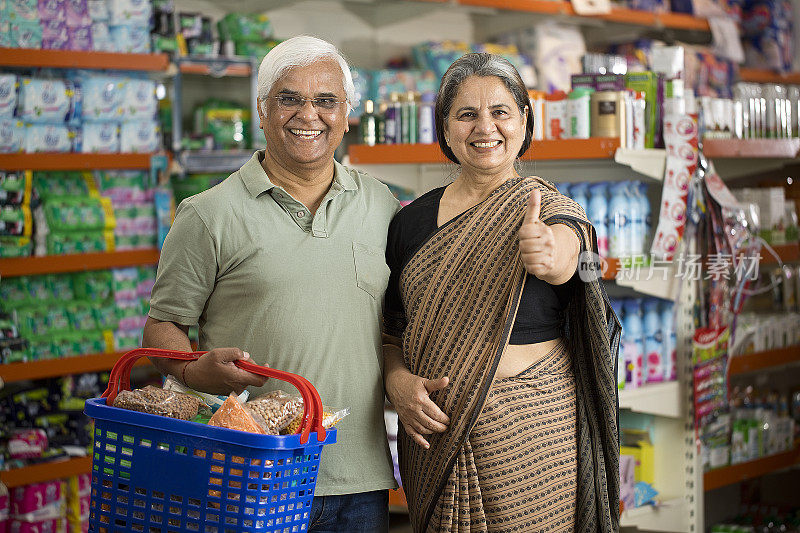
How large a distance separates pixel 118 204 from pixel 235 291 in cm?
250

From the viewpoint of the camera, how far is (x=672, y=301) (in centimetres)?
359

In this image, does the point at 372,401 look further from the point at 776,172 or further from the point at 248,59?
the point at 776,172

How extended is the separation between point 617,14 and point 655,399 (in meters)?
3.29

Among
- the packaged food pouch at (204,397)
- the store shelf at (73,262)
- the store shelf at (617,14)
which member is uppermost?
the store shelf at (617,14)

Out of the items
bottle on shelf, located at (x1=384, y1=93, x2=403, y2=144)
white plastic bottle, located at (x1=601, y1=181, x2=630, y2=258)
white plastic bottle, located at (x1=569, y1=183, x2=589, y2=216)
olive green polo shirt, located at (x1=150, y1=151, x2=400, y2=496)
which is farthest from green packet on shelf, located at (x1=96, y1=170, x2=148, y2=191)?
olive green polo shirt, located at (x1=150, y1=151, x2=400, y2=496)

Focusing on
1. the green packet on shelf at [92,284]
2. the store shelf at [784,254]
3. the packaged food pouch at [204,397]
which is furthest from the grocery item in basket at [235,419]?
the store shelf at [784,254]

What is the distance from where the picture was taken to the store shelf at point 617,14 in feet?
17.9

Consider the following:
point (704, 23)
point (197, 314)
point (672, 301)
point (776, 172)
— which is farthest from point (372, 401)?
point (704, 23)

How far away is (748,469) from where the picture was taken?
409 centimetres

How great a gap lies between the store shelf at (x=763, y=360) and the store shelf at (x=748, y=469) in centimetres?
39

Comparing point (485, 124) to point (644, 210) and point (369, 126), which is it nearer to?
point (644, 210)

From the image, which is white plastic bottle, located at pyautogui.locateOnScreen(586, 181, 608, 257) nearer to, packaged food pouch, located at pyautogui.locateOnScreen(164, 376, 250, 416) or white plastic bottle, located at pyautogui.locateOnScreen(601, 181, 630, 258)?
white plastic bottle, located at pyautogui.locateOnScreen(601, 181, 630, 258)

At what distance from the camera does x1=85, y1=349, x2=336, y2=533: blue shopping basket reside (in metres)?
1.56

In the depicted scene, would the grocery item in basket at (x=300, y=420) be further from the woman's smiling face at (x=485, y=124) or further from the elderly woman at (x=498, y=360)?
the woman's smiling face at (x=485, y=124)
